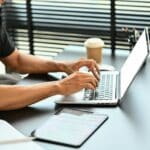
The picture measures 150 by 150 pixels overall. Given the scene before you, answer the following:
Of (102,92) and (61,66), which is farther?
(61,66)

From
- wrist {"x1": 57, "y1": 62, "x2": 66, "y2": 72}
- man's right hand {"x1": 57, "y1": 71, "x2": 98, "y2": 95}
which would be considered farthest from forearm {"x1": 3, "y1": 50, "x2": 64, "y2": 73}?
man's right hand {"x1": 57, "y1": 71, "x2": 98, "y2": 95}

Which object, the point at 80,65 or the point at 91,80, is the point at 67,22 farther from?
the point at 91,80

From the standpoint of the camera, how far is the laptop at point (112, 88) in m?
1.72

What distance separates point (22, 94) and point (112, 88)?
17.1 inches

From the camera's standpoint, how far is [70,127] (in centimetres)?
150

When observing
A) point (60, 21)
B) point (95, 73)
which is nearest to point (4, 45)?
point (95, 73)

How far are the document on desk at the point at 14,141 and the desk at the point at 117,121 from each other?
59 millimetres

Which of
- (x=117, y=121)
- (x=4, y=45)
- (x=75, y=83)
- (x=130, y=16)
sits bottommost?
(x=117, y=121)

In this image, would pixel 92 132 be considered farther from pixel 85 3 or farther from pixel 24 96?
pixel 85 3

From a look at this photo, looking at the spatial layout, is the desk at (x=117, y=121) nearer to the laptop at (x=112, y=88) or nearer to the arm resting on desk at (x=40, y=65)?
the laptop at (x=112, y=88)

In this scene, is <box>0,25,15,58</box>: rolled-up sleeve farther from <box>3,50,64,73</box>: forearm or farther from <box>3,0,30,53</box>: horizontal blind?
<box>3,0,30,53</box>: horizontal blind

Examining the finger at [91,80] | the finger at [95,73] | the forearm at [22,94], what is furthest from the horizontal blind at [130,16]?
the forearm at [22,94]

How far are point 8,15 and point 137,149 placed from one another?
2135mm

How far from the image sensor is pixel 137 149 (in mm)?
1365
